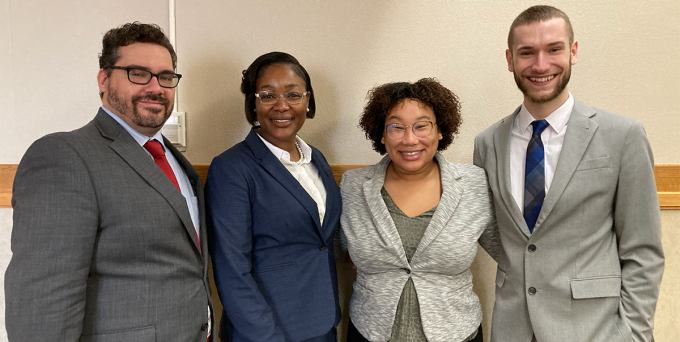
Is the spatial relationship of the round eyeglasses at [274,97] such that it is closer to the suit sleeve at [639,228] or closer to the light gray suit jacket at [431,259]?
the light gray suit jacket at [431,259]

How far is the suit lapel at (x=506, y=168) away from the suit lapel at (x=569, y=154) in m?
0.07

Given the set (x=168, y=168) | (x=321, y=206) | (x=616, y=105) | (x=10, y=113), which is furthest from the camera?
(x=10, y=113)

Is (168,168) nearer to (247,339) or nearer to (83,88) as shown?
(247,339)

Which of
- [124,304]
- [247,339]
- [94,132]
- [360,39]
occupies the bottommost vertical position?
[247,339]

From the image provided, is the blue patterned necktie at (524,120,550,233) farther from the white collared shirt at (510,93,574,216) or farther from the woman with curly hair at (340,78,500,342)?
the woman with curly hair at (340,78,500,342)

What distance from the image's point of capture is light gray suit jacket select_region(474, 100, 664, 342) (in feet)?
4.59

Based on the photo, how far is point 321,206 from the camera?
1.67 meters

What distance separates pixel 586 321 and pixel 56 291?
5.80 feet

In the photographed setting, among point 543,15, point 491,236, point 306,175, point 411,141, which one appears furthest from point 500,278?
point 543,15

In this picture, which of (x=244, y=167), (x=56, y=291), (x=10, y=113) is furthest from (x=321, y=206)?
(x=10, y=113)

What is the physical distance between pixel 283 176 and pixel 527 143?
101 cm

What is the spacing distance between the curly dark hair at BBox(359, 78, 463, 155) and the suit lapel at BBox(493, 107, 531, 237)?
0.20m

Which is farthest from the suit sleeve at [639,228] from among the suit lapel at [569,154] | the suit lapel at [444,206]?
the suit lapel at [444,206]

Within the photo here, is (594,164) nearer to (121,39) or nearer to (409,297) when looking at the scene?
(409,297)
